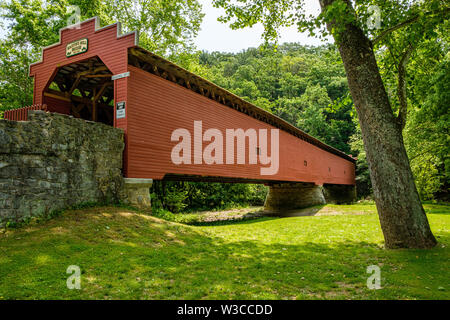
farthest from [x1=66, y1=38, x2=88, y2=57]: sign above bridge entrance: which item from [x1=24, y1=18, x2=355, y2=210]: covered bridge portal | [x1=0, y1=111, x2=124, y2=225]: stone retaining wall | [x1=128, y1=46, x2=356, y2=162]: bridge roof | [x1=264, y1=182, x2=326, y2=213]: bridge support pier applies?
[x1=264, y1=182, x2=326, y2=213]: bridge support pier

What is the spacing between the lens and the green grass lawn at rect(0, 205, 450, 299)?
13.2 feet

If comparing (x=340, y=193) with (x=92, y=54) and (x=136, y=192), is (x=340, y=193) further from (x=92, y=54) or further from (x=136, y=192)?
(x=92, y=54)

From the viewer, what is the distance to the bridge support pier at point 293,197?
79.8ft

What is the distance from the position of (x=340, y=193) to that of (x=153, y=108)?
1304 inches

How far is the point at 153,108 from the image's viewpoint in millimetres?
10570

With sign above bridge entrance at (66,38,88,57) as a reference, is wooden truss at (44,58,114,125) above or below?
below

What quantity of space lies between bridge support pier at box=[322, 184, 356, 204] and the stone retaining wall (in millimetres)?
32778

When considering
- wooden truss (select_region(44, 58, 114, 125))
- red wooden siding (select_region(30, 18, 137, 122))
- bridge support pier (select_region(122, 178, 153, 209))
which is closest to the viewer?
bridge support pier (select_region(122, 178, 153, 209))

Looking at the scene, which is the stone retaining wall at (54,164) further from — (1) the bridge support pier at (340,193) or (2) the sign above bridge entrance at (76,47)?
(1) the bridge support pier at (340,193)

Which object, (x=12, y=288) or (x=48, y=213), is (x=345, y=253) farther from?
(x=48, y=213)

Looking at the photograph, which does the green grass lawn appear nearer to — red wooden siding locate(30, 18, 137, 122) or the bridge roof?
red wooden siding locate(30, 18, 137, 122)

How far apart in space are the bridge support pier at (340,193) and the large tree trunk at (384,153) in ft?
104

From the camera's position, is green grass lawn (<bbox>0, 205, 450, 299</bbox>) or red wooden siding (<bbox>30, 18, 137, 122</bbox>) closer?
green grass lawn (<bbox>0, 205, 450, 299</bbox>)

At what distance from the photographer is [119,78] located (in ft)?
32.3
